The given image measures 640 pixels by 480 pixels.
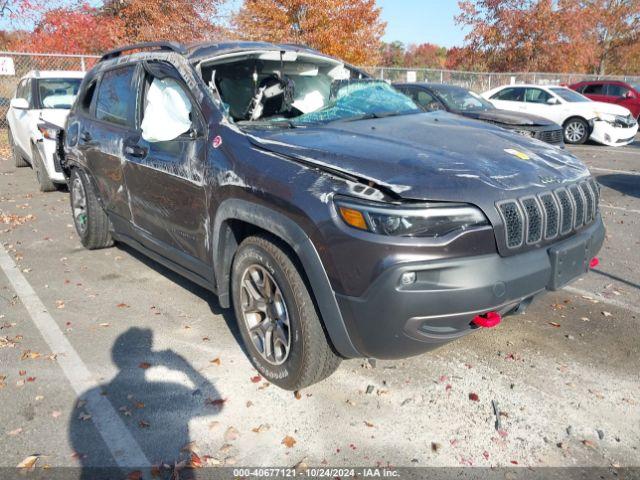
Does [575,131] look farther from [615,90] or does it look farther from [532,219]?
[532,219]

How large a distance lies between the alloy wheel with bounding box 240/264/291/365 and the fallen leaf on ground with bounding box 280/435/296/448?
0.43 m

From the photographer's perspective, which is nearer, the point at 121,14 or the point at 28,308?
the point at 28,308

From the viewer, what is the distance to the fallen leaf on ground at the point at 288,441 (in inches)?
107

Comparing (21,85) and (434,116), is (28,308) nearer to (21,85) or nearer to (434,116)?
(434,116)

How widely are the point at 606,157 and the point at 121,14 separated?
1679 cm

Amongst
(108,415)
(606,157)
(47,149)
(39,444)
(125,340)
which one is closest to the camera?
(39,444)

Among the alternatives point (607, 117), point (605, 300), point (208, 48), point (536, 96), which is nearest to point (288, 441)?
point (208, 48)

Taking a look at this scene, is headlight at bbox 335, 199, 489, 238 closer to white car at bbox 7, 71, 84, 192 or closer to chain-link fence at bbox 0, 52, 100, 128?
white car at bbox 7, 71, 84, 192

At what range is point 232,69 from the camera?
398 centimetres

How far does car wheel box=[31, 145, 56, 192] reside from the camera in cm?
839

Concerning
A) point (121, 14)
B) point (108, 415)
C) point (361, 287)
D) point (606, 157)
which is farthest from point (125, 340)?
point (121, 14)

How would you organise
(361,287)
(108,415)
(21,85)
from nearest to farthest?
(361,287), (108,415), (21,85)

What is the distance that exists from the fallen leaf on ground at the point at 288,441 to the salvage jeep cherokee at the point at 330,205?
0.31m

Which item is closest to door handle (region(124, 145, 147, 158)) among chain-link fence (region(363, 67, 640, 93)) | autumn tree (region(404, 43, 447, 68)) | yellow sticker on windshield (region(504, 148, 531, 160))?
yellow sticker on windshield (region(504, 148, 531, 160))
